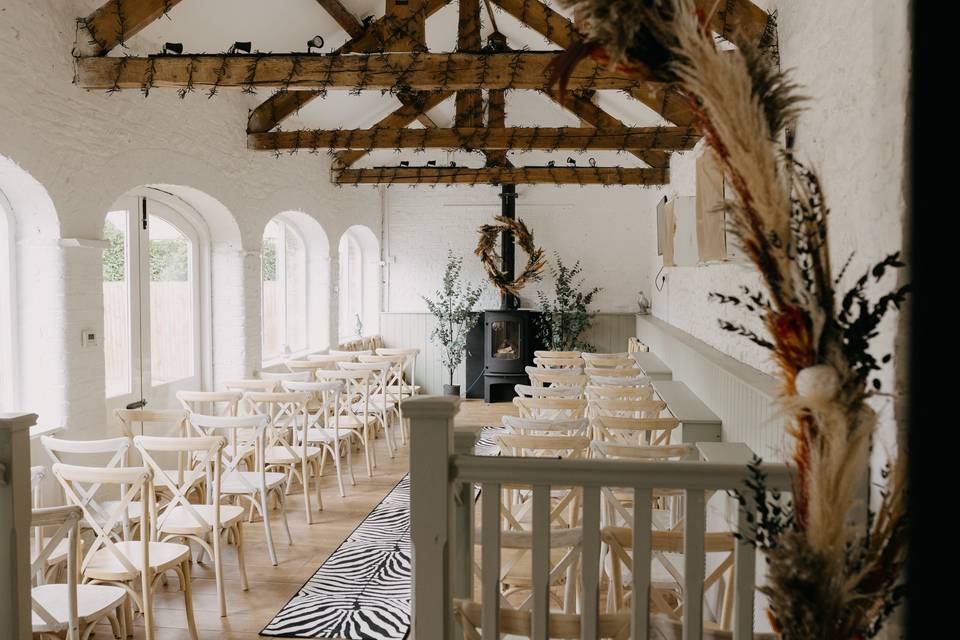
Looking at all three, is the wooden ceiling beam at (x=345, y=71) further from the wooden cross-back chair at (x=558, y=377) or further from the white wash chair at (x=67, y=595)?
the white wash chair at (x=67, y=595)

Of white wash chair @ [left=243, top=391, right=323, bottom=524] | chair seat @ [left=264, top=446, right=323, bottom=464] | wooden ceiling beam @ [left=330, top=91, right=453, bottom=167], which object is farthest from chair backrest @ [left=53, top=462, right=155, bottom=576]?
wooden ceiling beam @ [left=330, top=91, right=453, bottom=167]

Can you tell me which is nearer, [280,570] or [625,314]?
[280,570]

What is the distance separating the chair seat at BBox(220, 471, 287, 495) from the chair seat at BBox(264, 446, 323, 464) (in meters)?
0.35

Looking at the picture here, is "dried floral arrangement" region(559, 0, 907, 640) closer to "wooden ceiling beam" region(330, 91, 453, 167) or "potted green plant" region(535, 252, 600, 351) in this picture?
"wooden ceiling beam" region(330, 91, 453, 167)

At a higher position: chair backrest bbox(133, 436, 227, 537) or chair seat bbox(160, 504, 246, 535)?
chair backrest bbox(133, 436, 227, 537)

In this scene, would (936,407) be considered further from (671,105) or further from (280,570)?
(671,105)

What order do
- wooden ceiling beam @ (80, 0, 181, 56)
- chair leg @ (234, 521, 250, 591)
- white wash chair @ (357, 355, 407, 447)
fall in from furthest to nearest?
white wash chair @ (357, 355, 407, 447) → wooden ceiling beam @ (80, 0, 181, 56) → chair leg @ (234, 521, 250, 591)

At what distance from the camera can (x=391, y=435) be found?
27.2ft

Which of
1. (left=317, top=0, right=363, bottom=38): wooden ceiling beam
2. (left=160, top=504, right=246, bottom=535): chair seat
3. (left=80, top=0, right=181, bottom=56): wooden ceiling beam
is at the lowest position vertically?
(left=160, top=504, right=246, bottom=535): chair seat

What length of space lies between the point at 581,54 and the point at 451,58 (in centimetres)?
344

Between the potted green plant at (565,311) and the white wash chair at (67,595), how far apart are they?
Answer: 784cm

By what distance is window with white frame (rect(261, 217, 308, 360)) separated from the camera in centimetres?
823

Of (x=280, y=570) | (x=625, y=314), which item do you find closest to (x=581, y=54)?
(x=280, y=570)

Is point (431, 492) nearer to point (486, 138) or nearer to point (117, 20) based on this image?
point (117, 20)
